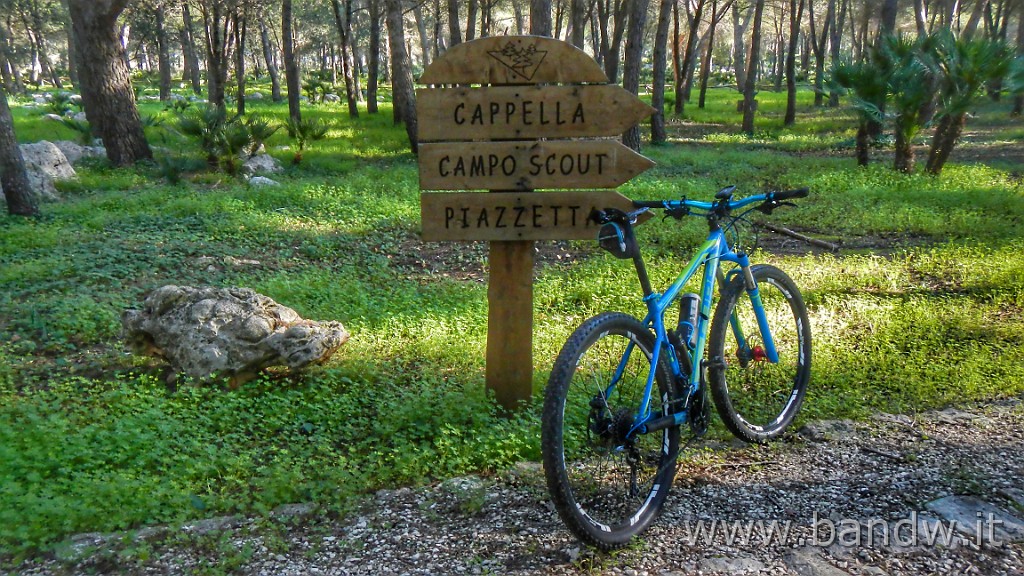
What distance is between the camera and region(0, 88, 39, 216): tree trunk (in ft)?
30.8

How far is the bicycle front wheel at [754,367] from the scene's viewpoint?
3762 mm

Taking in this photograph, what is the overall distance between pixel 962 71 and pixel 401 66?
11.2m

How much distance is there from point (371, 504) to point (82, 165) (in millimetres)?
12579

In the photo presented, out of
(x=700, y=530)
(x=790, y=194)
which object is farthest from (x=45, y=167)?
(x=700, y=530)

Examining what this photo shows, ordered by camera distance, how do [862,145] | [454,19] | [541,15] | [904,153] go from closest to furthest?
[541,15] → [904,153] → [862,145] → [454,19]

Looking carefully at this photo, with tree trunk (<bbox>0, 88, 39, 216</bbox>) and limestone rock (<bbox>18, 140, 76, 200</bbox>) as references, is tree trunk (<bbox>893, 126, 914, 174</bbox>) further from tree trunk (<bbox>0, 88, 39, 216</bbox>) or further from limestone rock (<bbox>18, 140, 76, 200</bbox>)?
limestone rock (<bbox>18, 140, 76, 200</bbox>)

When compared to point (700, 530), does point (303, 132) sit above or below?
above

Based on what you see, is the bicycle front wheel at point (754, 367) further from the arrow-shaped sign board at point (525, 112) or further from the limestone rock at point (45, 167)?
the limestone rock at point (45, 167)

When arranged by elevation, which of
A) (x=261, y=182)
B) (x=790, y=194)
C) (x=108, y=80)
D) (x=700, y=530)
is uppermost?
(x=108, y=80)

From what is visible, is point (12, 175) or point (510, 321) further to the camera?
point (12, 175)

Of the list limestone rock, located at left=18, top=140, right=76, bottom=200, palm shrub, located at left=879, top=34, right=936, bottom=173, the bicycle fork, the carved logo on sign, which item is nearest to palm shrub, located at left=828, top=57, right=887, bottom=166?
palm shrub, located at left=879, top=34, right=936, bottom=173

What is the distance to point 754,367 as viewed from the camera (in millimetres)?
4594

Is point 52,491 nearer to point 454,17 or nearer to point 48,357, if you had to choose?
point 48,357

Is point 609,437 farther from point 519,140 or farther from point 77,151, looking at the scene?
point 77,151
